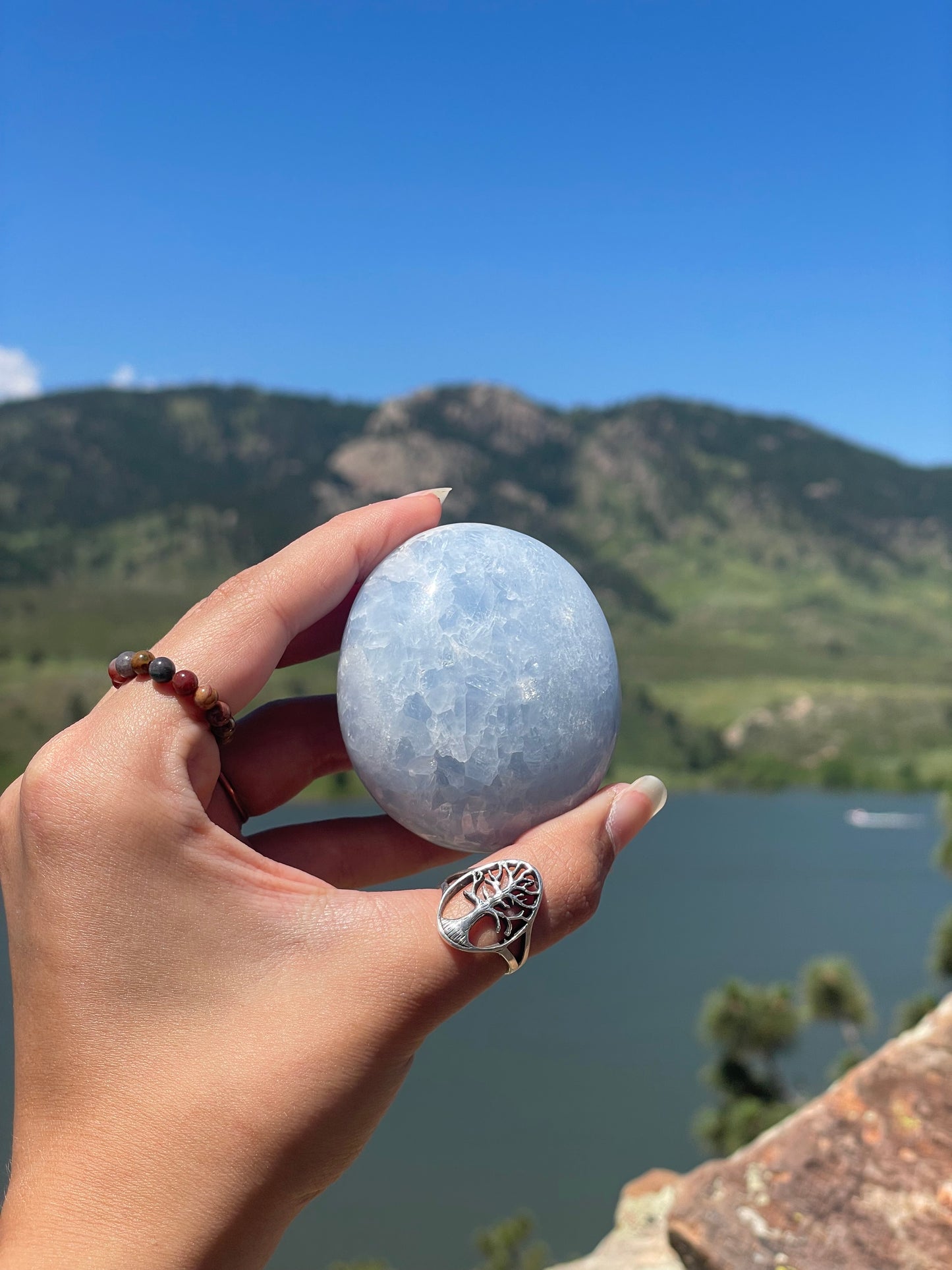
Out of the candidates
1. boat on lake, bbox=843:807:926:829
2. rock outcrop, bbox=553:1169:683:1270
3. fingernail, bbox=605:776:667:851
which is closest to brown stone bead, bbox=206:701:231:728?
fingernail, bbox=605:776:667:851

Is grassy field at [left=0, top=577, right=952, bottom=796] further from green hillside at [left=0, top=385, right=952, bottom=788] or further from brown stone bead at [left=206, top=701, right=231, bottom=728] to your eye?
brown stone bead at [left=206, top=701, right=231, bottom=728]

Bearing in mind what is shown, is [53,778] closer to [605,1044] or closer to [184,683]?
[184,683]

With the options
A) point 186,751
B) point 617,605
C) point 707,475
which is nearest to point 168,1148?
point 186,751

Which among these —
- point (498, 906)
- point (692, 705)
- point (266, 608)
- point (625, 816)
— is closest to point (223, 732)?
point (266, 608)

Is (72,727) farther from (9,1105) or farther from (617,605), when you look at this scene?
(617,605)

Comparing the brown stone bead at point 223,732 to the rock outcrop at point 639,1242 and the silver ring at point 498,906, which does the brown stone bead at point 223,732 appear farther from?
the rock outcrop at point 639,1242

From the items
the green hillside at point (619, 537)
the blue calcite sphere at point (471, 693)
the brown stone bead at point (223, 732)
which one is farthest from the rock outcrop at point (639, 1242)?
the green hillside at point (619, 537)
